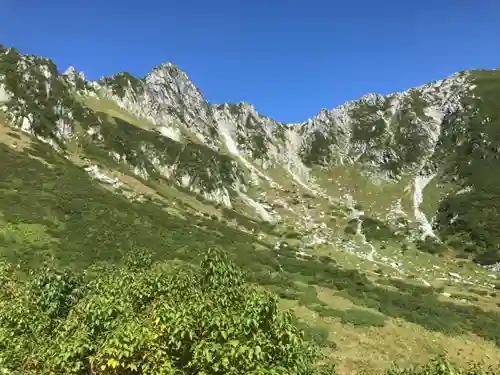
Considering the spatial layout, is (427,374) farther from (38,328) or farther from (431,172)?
(431,172)

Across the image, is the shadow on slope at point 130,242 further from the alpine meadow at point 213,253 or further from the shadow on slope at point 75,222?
the alpine meadow at point 213,253

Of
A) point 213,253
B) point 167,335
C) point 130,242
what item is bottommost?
point 130,242

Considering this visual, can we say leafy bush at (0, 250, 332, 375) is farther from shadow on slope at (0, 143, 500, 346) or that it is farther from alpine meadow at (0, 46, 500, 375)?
shadow on slope at (0, 143, 500, 346)

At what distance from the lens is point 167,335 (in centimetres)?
A: 1229

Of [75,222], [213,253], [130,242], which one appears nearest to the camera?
[213,253]

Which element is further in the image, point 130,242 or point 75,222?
point 75,222

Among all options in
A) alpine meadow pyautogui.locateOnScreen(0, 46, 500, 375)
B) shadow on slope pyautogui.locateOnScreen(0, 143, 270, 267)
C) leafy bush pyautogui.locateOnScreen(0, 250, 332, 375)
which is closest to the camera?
leafy bush pyautogui.locateOnScreen(0, 250, 332, 375)

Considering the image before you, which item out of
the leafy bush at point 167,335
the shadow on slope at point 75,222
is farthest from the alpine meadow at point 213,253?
the shadow on slope at point 75,222

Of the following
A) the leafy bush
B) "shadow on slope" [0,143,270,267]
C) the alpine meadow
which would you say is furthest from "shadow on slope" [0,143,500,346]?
the leafy bush

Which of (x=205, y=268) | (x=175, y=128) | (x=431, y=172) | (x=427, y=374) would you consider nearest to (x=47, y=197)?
(x=205, y=268)

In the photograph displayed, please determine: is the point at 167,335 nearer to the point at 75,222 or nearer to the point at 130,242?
the point at 130,242

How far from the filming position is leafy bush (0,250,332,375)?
36.9 feet

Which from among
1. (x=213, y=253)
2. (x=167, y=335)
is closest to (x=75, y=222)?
(x=213, y=253)

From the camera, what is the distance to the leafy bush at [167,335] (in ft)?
36.9
